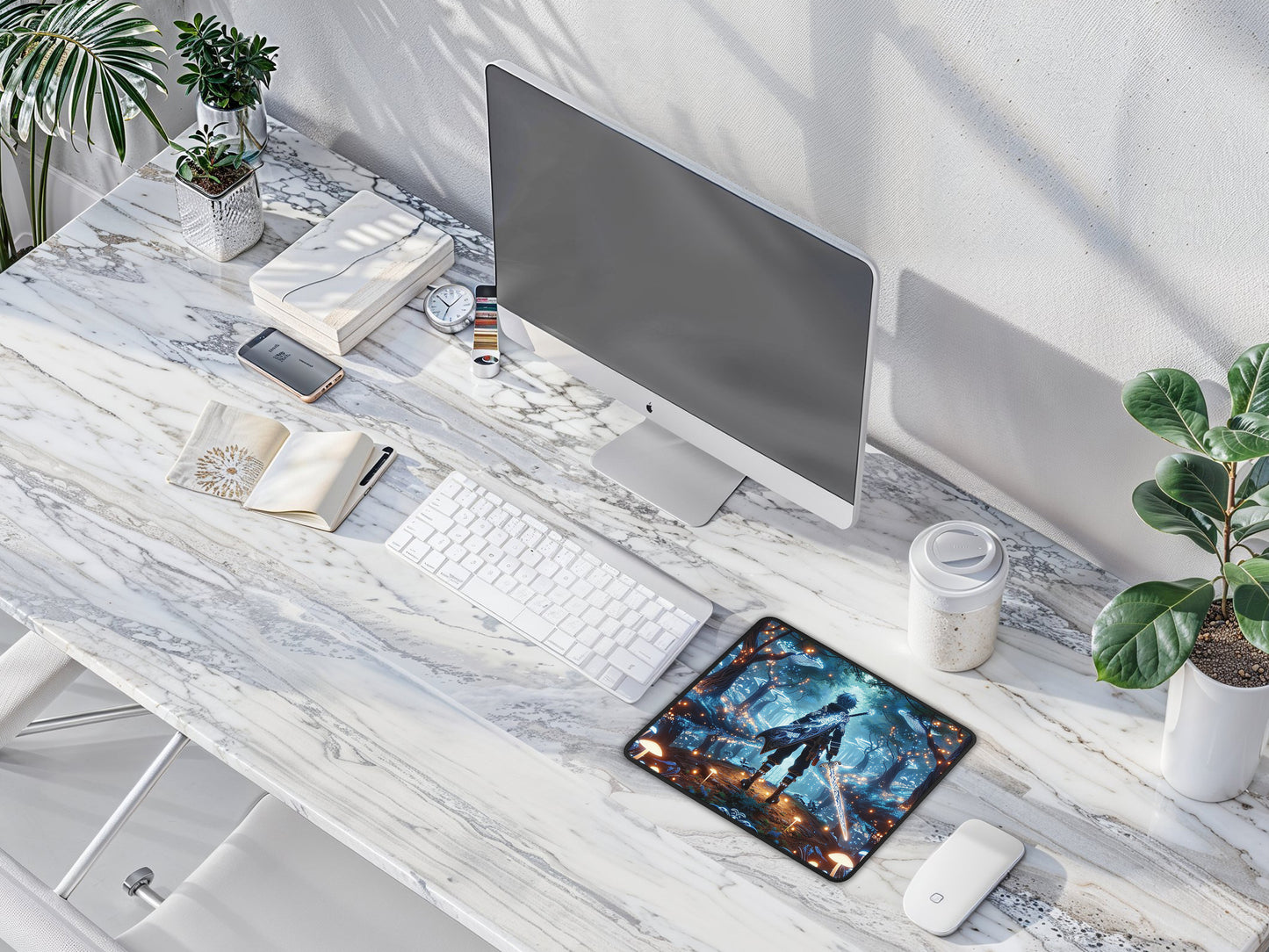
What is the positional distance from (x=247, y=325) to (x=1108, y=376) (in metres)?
1.09

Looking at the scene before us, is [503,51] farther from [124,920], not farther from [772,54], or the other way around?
[124,920]

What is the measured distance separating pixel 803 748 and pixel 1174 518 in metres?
0.44

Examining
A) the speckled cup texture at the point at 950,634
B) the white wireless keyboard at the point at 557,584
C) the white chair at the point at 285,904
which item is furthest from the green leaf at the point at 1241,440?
the white chair at the point at 285,904

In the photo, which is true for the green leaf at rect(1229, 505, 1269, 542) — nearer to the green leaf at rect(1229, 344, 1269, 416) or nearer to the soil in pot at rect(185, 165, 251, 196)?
the green leaf at rect(1229, 344, 1269, 416)

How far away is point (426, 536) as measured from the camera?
1.62 meters

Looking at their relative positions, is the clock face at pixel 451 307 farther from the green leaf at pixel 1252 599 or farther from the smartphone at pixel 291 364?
the green leaf at pixel 1252 599

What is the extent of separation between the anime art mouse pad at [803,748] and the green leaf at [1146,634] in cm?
28

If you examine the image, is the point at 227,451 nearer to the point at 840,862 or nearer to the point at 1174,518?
the point at 840,862

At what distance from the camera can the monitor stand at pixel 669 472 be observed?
166cm

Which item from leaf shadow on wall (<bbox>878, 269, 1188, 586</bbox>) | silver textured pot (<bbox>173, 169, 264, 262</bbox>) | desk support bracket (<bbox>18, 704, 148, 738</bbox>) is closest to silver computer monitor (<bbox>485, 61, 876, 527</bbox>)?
leaf shadow on wall (<bbox>878, 269, 1188, 586</bbox>)

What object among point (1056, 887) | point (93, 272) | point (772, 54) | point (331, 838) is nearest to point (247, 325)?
point (93, 272)

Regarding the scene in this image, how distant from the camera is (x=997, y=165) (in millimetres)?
1384

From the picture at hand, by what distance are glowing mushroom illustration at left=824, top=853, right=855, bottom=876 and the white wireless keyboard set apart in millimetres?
267

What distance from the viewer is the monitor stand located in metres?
1.66
